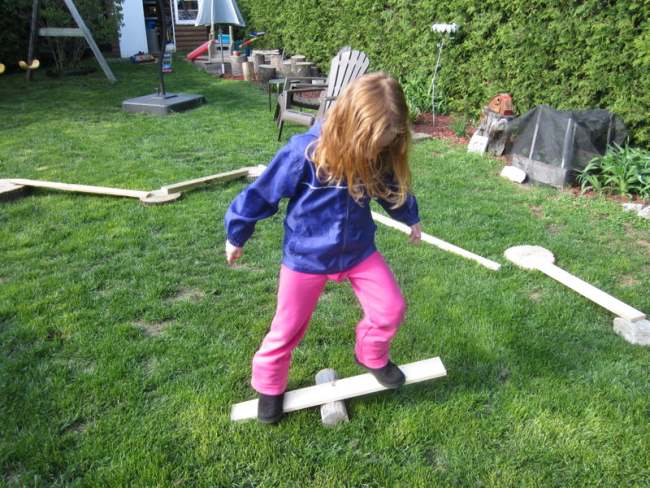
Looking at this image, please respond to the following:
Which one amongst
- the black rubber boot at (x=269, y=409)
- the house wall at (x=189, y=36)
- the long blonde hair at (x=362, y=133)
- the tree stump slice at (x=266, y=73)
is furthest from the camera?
the house wall at (x=189, y=36)

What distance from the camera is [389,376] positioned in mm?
2303

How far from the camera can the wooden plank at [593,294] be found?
2.93m

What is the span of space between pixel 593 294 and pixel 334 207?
2.04 m

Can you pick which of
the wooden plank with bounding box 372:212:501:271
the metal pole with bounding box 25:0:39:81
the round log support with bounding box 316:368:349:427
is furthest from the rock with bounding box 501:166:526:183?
the metal pole with bounding box 25:0:39:81

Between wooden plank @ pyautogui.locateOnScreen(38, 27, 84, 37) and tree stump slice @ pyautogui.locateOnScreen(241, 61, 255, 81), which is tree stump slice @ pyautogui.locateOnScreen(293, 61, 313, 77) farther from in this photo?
wooden plank @ pyautogui.locateOnScreen(38, 27, 84, 37)

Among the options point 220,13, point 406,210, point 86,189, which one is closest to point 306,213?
point 406,210

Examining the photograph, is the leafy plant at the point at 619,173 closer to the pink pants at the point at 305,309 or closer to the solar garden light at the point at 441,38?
the solar garden light at the point at 441,38

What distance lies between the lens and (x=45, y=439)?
6.75ft

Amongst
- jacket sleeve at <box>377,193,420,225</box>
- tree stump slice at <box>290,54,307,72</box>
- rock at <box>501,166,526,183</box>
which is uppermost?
jacket sleeve at <box>377,193,420,225</box>

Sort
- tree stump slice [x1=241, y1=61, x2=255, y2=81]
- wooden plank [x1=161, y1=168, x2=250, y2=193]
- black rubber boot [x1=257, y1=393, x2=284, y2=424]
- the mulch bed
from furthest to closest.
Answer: tree stump slice [x1=241, y1=61, x2=255, y2=81] < the mulch bed < wooden plank [x1=161, y1=168, x2=250, y2=193] < black rubber boot [x1=257, y1=393, x2=284, y2=424]

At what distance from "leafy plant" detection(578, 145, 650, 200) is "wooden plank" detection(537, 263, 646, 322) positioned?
2.05 meters

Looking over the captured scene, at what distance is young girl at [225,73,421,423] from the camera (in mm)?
1796

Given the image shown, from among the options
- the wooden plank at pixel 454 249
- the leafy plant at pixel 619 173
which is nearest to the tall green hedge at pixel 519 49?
the leafy plant at pixel 619 173

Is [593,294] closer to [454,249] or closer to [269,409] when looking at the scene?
[454,249]
